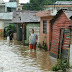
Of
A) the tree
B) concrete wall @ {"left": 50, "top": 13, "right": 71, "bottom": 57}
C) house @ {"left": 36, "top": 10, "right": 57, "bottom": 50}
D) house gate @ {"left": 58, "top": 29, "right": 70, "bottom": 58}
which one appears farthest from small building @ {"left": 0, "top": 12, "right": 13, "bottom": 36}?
house gate @ {"left": 58, "top": 29, "right": 70, "bottom": 58}

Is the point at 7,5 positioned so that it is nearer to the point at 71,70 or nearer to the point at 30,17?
the point at 30,17

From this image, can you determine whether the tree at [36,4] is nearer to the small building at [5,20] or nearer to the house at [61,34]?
the small building at [5,20]

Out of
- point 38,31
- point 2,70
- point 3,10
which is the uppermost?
point 3,10

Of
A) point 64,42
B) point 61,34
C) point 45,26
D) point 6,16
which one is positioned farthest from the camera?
point 6,16

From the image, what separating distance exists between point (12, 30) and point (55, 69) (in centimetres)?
2520

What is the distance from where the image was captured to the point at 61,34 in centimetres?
1399

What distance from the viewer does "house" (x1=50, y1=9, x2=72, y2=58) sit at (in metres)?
13.2

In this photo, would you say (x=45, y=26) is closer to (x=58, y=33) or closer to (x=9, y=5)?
(x=58, y=33)

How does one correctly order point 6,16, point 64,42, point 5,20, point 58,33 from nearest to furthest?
point 64,42 < point 58,33 < point 5,20 < point 6,16

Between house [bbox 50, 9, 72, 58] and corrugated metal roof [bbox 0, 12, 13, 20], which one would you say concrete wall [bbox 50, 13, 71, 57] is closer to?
house [bbox 50, 9, 72, 58]

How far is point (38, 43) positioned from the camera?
867 inches

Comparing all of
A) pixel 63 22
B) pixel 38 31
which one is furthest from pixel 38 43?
pixel 63 22

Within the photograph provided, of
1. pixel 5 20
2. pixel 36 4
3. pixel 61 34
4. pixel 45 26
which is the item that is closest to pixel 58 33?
pixel 61 34

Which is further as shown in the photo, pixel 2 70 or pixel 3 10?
pixel 3 10
